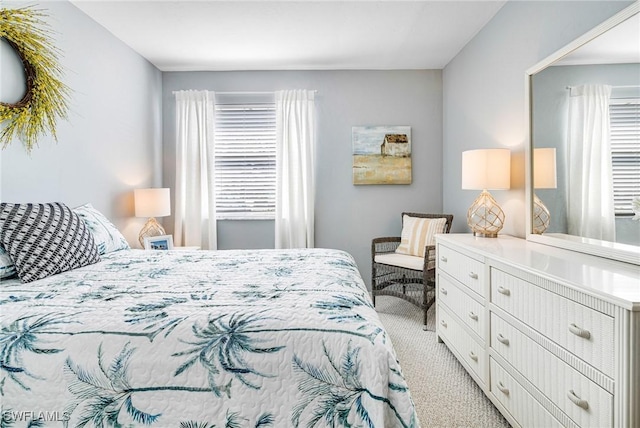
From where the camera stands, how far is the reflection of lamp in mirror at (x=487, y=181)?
2.50 m

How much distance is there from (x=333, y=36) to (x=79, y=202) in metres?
2.53

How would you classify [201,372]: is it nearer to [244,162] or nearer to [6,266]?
[6,266]

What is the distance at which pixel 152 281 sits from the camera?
1707 millimetres

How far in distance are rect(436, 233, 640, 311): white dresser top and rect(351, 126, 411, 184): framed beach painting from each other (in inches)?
71.2

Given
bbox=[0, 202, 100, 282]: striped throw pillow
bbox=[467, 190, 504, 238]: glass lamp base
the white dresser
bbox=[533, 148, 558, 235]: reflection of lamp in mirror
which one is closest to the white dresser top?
the white dresser

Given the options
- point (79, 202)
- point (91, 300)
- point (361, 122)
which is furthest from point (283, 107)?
point (91, 300)

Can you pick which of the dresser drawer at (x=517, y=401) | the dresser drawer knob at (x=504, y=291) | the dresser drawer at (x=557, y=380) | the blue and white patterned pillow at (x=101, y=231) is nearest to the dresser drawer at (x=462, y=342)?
the dresser drawer at (x=517, y=401)

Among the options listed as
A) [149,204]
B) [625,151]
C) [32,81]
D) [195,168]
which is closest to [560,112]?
[625,151]

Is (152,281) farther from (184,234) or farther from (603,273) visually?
(184,234)

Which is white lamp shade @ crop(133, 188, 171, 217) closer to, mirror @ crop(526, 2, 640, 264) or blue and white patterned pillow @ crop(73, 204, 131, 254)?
blue and white patterned pillow @ crop(73, 204, 131, 254)

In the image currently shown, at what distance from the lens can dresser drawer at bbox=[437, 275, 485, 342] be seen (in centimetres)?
197

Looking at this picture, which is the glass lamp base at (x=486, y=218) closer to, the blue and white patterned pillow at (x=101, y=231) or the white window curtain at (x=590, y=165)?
the white window curtain at (x=590, y=165)

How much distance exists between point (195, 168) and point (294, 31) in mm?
1844

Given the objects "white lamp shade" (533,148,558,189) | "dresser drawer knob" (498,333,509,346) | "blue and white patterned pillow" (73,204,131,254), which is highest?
"white lamp shade" (533,148,558,189)
